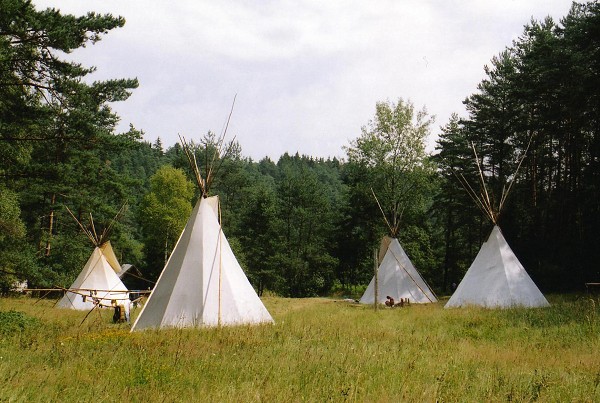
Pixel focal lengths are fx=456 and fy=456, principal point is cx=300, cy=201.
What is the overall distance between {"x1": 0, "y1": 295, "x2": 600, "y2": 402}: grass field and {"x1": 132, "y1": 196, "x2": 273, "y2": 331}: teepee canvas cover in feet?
3.91

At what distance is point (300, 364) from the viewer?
5266 mm

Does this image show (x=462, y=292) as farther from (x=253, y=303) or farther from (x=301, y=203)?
(x=301, y=203)

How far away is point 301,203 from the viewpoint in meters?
37.5

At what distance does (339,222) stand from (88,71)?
27223 mm

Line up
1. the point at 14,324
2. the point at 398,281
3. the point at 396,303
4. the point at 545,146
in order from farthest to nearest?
the point at 545,146 → the point at 398,281 → the point at 396,303 → the point at 14,324

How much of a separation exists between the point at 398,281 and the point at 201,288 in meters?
10.9

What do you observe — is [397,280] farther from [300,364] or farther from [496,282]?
Result: [300,364]

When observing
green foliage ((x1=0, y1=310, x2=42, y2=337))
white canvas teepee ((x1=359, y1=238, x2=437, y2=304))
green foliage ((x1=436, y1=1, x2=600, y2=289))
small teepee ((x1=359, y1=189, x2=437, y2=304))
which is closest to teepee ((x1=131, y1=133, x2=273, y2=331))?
green foliage ((x1=0, y1=310, x2=42, y2=337))

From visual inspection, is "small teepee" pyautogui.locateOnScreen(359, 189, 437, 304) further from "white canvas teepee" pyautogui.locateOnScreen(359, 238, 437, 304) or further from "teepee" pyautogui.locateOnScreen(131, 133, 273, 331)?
"teepee" pyautogui.locateOnScreen(131, 133, 273, 331)

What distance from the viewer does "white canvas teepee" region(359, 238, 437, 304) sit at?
18.3 meters

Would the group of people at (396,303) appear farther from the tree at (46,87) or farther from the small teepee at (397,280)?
the tree at (46,87)

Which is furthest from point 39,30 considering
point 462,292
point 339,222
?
point 339,222

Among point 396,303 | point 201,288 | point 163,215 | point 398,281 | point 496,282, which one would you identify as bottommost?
point 396,303

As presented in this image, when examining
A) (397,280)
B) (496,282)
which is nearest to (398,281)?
(397,280)
